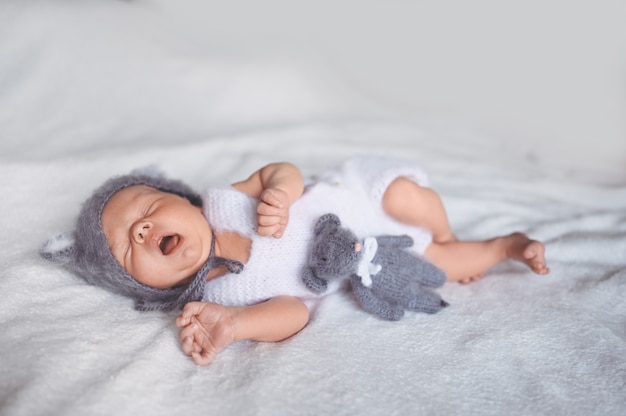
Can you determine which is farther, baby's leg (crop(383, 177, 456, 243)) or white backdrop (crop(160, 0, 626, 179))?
white backdrop (crop(160, 0, 626, 179))

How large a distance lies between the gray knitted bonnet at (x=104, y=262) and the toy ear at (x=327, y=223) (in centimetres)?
16

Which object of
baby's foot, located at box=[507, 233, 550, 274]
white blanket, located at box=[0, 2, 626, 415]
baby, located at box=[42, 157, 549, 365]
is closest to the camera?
white blanket, located at box=[0, 2, 626, 415]

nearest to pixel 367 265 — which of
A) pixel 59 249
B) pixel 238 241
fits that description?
pixel 238 241

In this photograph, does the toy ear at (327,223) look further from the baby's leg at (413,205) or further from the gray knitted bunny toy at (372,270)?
the baby's leg at (413,205)

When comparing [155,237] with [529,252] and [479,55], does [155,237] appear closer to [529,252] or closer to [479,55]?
[529,252]

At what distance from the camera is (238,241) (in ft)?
3.86

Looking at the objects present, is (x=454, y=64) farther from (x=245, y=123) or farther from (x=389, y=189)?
(x=389, y=189)

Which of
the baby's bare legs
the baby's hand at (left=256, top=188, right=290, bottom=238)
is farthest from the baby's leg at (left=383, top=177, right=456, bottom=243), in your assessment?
the baby's hand at (left=256, top=188, right=290, bottom=238)

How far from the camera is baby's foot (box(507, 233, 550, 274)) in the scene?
1215mm

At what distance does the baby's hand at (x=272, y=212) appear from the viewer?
1.06 m

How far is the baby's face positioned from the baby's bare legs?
383 millimetres

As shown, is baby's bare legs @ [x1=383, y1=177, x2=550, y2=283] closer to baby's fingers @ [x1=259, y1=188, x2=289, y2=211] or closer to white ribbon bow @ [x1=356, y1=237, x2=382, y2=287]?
white ribbon bow @ [x1=356, y1=237, x2=382, y2=287]

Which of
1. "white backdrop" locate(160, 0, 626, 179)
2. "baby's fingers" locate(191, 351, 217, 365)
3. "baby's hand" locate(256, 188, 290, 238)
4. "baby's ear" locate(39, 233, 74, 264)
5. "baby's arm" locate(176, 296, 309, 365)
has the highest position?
"white backdrop" locate(160, 0, 626, 179)

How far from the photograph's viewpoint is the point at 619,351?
39.8 inches
